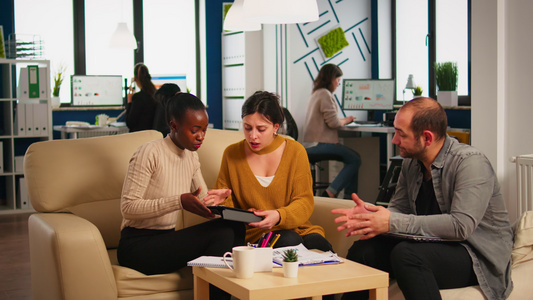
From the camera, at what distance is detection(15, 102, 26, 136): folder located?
6512 mm

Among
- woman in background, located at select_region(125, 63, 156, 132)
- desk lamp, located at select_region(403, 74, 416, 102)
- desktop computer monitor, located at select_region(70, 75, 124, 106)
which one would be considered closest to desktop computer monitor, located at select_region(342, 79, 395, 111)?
desk lamp, located at select_region(403, 74, 416, 102)

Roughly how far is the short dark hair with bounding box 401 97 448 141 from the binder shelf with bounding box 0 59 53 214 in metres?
5.07

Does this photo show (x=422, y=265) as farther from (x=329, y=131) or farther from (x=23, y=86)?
(x=23, y=86)

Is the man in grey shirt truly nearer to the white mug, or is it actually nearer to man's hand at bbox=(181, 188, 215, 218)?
the white mug

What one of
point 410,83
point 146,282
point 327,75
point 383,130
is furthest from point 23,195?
point 146,282

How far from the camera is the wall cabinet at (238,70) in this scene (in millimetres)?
7375

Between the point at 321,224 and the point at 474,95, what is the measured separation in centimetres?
165

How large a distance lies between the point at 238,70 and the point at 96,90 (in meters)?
1.68

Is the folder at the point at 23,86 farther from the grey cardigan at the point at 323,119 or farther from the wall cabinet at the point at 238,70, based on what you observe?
the grey cardigan at the point at 323,119

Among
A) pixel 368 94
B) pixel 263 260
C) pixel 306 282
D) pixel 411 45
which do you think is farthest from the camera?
pixel 411 45

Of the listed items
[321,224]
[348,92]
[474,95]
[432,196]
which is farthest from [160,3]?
[432,196]

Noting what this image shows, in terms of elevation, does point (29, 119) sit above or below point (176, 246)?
above

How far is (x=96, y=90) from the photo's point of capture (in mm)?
7438

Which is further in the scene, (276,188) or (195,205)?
(276,188)
